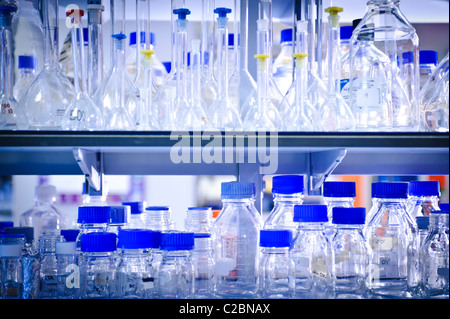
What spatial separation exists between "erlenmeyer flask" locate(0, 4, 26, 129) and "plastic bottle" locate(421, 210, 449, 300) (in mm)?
1155

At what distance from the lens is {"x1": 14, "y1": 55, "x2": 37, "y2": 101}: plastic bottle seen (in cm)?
158

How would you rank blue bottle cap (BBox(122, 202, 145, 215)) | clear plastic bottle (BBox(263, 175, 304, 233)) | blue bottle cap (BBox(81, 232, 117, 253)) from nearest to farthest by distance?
blue bottle cap (BBox(81, 232, 117, 253)) → clear plastic bottle (BBox(263, 175, 304, 233)) → blue bottle cap (BBox(122, 202, 145, 215))

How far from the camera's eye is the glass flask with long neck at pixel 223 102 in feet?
4.71

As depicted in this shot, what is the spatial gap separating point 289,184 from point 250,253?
22cm

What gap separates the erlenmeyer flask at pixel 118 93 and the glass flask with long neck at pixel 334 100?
53 cm

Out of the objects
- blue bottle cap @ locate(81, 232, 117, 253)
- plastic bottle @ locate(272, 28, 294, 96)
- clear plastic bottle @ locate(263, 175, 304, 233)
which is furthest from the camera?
plastic bottle @ locate(272, 28, 294, 96)

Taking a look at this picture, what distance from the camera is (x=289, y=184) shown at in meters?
1.45

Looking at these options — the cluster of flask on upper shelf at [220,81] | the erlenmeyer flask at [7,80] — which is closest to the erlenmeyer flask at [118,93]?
the cluster of flask on upper shelf at [220,81]

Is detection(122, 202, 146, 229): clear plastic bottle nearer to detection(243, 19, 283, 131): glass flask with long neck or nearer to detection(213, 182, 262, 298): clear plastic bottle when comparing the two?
detection(213, 182, 262, 298): clear plastic bottle

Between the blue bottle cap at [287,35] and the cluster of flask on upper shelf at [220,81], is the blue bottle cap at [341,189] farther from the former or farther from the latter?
the blue bottle cap at [287,35]

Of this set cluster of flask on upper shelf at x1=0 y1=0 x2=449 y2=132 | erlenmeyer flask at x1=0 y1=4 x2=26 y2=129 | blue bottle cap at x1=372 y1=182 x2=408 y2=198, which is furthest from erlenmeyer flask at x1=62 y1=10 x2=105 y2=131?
blue bottle cap at x1=372 y1=182 x2=408 y2=198

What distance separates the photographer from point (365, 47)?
1.61 metres
